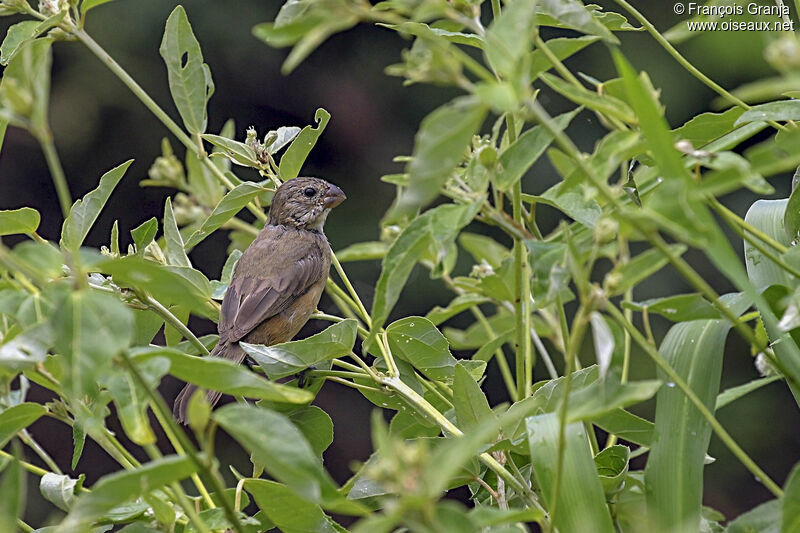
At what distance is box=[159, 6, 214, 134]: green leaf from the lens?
182cm

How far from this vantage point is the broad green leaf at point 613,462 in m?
1.36

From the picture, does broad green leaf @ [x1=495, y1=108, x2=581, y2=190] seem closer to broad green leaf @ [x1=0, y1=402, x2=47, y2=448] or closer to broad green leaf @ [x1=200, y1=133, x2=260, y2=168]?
broad green leaf @ [x1=0, y1=402, x2=47, y2=448]

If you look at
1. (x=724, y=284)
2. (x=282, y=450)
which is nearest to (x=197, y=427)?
(x=282, y=450)

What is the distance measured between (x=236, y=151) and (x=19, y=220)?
1.43ft

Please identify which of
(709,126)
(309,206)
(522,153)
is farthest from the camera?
(309,206)

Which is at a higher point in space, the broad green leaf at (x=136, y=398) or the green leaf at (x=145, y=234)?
the broad green leaf at (x=136, y=398)

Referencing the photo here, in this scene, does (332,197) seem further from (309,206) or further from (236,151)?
(236,151)

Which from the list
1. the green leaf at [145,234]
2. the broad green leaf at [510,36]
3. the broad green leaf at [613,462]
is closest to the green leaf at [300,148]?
the green leaf at [145,234]

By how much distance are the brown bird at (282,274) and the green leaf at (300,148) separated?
0.89 metres

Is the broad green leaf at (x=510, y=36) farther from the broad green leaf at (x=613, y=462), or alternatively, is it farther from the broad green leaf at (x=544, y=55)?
the broad green leaf at (x=613, y=462)

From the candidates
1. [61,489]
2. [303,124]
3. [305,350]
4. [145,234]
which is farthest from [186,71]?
[303,124]

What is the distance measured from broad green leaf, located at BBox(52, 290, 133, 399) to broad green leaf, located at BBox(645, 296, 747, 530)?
2.15 feet

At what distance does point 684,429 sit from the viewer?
1.24 metres

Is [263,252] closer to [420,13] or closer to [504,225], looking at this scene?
[504,225]
